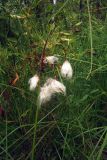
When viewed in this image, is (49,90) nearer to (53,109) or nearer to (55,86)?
(55,86)

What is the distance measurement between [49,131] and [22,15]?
57.3 inches

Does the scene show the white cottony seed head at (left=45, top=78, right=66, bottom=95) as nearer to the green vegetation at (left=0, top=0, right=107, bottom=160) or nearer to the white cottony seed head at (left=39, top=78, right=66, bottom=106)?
the white cottony seed head at (left=39, top=78, right=66, bottom=106)

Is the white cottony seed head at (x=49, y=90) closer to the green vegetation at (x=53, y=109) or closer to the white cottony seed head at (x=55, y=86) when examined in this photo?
the white cottony seed head at (x=55, y=86)

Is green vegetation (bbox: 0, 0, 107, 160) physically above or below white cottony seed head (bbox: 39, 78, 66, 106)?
below

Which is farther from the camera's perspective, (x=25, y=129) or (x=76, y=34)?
(x=76, y=34)

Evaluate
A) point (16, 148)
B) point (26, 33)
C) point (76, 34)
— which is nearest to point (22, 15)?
point (26, 33)

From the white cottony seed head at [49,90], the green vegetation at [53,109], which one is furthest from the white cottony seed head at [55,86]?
the green vegetation at [53,109]

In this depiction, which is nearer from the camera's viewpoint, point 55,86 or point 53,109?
point 55,86

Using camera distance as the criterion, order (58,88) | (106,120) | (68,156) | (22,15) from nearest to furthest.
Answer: (58,88) → (68,156) → (106,120) → (22,15)

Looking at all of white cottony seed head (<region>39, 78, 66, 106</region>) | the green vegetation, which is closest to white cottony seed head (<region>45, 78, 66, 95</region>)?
white cottony seed head (<region>39, 78, 66, 106</region>)

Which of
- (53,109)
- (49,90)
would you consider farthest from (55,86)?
(53,109)

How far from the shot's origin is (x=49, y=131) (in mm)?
2365

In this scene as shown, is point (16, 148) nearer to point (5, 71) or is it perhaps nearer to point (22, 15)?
point (5, 71)

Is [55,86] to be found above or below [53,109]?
above
